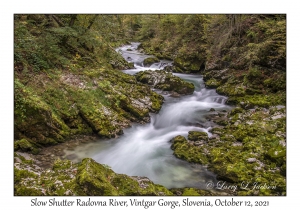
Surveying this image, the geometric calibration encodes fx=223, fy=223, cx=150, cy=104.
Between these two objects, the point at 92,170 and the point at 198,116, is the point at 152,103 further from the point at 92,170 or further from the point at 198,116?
the point at 92,170

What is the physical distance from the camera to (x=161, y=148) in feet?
24.5

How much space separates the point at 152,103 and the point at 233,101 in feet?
12.4

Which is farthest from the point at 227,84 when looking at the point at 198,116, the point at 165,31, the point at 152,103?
the point at 165,31

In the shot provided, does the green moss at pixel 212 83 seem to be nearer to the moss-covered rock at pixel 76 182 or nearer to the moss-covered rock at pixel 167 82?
the moss-covered rock at pixel 167 82

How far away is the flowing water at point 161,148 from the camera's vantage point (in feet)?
19.7

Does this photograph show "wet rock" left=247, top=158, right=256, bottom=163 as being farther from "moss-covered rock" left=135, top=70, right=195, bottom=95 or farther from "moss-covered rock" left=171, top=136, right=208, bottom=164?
"moss-covered rock" left=135, top=70, right=195, bottom=95

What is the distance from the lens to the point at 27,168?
185 inches
